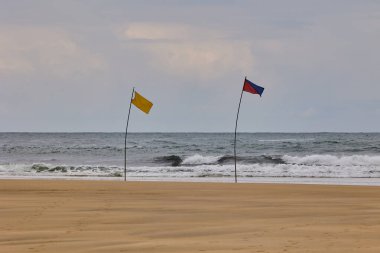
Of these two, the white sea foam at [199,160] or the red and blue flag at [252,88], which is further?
the white sea foam at [199,160]

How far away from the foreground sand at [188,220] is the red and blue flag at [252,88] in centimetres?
383

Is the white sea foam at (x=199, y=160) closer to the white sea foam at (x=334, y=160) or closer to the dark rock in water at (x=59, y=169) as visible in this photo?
the white sea foam at (x=334, y=160)

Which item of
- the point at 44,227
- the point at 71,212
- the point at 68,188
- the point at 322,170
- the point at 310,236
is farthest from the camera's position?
the point at 322,170

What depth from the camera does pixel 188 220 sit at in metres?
13.2

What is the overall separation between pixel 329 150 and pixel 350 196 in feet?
128

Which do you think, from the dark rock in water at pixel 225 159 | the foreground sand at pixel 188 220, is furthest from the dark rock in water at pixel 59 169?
the foreground sand at pixel 188 220

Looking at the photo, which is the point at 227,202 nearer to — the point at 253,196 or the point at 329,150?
the point at 253,196

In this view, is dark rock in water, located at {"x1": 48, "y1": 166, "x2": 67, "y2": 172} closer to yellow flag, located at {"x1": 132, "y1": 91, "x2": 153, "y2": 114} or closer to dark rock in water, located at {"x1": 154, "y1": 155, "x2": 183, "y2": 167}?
dark rock in water, located at {"x1": 154, "y1": 155, "x2": 183, "y2": 167}

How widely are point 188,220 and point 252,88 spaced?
37.7 ft

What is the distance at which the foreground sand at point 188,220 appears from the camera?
10.1 m

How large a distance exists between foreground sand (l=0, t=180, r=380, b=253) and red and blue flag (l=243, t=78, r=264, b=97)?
3.83m

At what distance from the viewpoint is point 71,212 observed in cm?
1456

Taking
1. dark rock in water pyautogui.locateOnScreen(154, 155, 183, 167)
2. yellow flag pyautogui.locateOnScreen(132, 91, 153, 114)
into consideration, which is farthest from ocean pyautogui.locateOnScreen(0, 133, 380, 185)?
yellow flag pyautogui.locateOnScreen(132, 91, 153, 114)

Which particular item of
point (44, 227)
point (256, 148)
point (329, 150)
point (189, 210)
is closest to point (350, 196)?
point (189, 210)
